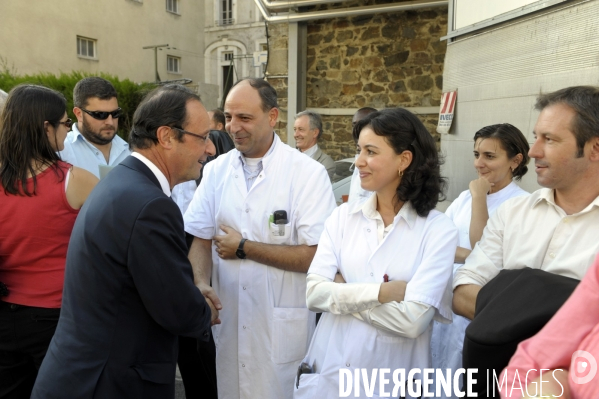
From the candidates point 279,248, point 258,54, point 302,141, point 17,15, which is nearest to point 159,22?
point 17,15

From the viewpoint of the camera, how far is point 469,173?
5.69m

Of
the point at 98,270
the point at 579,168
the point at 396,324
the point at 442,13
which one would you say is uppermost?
the point at 442,13

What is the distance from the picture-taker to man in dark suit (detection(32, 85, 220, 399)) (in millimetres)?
1860

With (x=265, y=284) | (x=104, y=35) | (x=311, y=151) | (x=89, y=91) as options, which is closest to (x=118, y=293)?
(x=265, y=284)

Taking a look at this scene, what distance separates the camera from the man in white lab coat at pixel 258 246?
109 inches

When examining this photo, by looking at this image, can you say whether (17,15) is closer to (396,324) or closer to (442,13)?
(442,13)

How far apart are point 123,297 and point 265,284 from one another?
1.02m

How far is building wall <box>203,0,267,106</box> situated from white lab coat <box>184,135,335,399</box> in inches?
1377

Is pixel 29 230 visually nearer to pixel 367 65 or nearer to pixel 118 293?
pixel 118 293

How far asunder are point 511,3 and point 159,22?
27.2 metres

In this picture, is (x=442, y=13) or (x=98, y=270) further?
(x=442, y=13)

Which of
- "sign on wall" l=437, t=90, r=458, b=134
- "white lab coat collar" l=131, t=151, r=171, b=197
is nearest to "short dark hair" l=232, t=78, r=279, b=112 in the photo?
"white lab coat collar" l=131, t=151, r=171, b=197

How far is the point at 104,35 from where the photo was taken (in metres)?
25.7

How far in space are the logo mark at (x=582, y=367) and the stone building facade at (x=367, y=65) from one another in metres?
8.70
